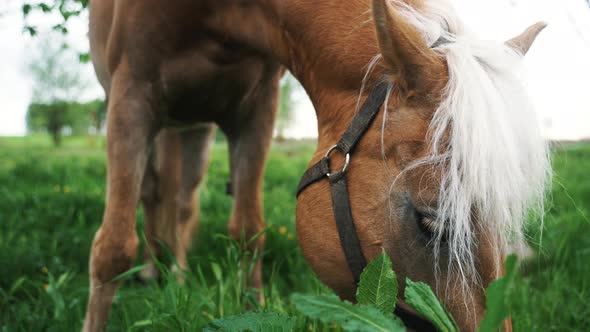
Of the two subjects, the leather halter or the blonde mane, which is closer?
the blonde mane

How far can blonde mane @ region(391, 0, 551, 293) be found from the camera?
1318 millimetres

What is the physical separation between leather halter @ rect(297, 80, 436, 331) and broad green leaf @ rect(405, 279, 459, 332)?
1.16ft

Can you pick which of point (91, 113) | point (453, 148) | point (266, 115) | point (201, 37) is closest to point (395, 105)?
point (453, 148)

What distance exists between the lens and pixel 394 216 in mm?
1495

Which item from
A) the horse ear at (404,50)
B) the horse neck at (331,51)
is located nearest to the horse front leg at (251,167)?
the horse neck at (331,51)

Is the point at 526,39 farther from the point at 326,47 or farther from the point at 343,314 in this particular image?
the point at 343,314

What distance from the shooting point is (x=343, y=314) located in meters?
1.03

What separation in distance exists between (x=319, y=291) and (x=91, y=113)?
38.3m

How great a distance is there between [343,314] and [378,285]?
8.8 inches

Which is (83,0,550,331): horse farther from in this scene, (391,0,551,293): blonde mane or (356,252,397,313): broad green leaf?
(356,252,397,313): broad green leaf

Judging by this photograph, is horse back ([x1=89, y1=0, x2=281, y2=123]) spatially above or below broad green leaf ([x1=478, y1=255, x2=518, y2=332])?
above

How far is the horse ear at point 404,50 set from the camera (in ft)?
4.58

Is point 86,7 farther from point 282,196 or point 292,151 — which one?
point 292,151

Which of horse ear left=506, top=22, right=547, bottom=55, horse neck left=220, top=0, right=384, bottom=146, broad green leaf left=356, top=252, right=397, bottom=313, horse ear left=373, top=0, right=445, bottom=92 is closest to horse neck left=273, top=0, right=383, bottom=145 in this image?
horse neck left=220, top=0, right=384, bottom=146
